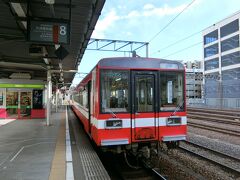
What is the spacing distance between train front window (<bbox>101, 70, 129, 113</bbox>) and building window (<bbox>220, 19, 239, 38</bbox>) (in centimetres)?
5236

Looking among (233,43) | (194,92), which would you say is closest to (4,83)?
(233,43)

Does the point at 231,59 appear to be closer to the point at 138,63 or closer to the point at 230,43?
the point at 230,43

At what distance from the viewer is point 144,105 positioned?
721cm

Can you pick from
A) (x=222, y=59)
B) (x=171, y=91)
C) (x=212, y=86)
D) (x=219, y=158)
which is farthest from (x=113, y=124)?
(x=222, y=59)

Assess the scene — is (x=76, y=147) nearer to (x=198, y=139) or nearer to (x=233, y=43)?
(x=198, y=139)

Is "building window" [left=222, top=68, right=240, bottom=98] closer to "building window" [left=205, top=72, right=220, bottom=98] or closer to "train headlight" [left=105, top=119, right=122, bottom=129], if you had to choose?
"building window" [left=205, top=72, right=220, bottom=98]

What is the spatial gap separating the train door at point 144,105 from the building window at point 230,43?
51690 mm

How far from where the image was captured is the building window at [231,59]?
53594 mm

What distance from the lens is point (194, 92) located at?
78188 millimetres

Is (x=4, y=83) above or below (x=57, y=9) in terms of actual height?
below

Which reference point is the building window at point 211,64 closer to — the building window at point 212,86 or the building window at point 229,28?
the building window at point 229,28

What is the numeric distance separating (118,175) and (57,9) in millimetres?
4850

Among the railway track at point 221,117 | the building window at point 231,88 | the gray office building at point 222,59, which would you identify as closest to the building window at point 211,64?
the gray office building at point 222,59

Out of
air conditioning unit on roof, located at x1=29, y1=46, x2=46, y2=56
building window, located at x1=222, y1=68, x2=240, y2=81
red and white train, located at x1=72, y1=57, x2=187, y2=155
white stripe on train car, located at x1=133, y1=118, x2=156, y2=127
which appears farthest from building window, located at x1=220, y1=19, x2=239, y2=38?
white stripe on train car, located at x1=133, y1=118, x2=156, y2=127
